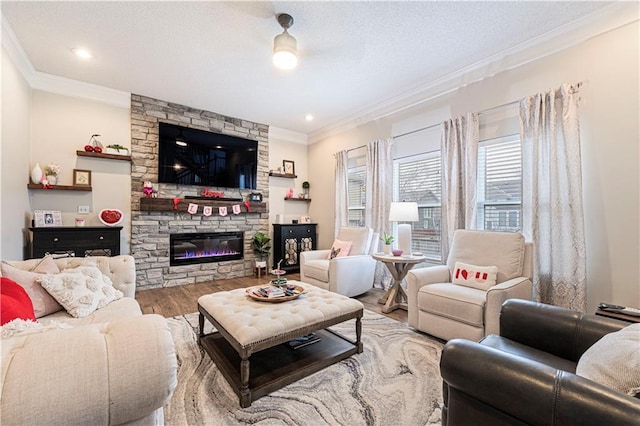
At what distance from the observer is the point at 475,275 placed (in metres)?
2.51

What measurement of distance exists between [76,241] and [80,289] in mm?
2051

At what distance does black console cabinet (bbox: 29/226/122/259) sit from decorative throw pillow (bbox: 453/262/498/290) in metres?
4.08

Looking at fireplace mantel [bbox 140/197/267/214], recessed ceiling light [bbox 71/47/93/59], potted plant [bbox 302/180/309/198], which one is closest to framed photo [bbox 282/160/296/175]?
potted plant [bbox 302/180/309/198]

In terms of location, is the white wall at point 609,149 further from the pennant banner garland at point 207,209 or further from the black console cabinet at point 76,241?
the black console cabinet at point 76,241

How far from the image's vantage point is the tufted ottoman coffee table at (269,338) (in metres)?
1.65

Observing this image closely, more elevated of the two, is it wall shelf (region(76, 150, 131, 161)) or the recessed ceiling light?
the recessed ceiling light

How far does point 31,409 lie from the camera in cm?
68

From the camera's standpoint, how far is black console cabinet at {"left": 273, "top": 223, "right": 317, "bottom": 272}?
503 cm

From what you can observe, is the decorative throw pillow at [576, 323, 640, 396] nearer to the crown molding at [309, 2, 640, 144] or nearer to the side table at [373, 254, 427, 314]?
the side table at [373, 254, 427, 314]

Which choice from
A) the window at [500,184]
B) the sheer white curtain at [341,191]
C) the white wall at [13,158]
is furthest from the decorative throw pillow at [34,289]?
the window at [500,184]

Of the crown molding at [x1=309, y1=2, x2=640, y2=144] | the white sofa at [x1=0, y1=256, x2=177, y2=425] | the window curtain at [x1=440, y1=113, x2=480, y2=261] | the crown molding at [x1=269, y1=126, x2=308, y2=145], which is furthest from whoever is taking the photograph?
the crown molding at [x1=269, y1=126, x2=308, y2=145]

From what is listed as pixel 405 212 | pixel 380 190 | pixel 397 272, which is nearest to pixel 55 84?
pixel 380 190

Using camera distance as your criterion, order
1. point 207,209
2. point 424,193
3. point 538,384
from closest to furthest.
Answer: point 538,384 < point 424,193 < point 207,209

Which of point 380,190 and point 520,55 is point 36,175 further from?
point 520,55
